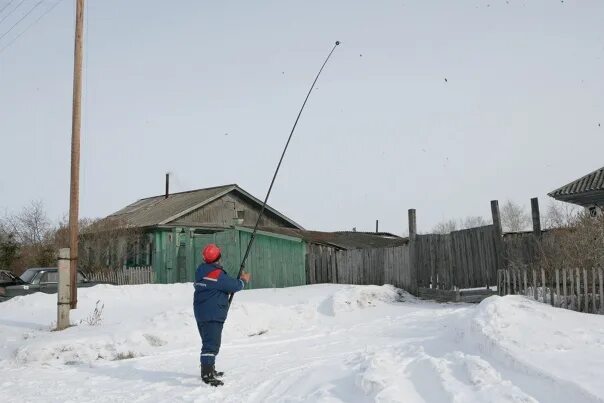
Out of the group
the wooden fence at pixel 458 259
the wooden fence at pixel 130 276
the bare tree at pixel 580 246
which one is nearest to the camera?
the bare tree at pixel 580 246

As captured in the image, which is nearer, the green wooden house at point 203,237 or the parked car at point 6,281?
the parked car at point 6,281

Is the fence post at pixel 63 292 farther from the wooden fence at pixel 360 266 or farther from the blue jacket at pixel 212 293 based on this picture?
the wooden fence at pixel 360 266

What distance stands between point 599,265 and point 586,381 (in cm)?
721

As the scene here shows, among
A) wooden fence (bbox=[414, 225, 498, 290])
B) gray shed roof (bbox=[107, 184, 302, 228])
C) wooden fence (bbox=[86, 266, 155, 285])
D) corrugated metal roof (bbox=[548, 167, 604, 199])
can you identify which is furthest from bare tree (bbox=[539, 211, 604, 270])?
gray shed roof (bbox=[107, 184, 302, 228])

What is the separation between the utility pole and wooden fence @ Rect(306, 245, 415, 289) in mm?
8123

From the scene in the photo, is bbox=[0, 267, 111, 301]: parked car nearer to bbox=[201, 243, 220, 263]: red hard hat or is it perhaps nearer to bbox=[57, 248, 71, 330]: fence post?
bbox=[57, 248, 71, 330]: fence post

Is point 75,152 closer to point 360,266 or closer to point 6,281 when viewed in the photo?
point 6,281

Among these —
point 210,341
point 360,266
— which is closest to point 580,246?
point 360,266

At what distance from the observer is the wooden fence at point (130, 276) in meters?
24.9

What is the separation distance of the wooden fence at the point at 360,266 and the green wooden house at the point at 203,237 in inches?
20.0

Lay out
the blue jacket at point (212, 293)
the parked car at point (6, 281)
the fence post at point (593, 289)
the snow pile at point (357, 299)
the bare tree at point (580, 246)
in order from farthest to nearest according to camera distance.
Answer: the parked car at point (6, 281), the snow pile at point (357, 299), the bare tree at point (580, 246), the fence post at point (593, 289), the blue jacket at point (212, 293)

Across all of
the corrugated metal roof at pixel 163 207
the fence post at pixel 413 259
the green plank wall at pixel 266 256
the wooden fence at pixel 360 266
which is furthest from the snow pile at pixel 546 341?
the corrugated metal roof at pixel 163 207

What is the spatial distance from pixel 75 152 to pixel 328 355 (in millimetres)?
7869

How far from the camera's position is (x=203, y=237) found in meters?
22.5
